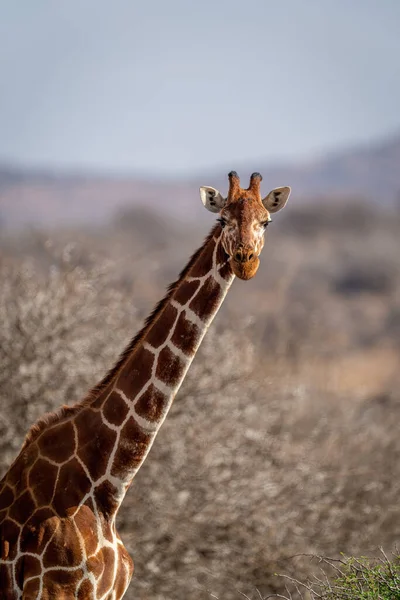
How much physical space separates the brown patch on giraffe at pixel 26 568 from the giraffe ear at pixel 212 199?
1.92 m

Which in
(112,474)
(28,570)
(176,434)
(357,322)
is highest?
(357,322)

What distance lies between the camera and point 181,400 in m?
8.66

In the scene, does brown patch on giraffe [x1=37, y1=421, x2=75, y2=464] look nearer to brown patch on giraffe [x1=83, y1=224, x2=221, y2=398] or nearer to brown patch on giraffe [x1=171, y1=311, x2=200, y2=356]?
brown patch on giraffe [x1=83, y1=224, x2=221, y2=398]

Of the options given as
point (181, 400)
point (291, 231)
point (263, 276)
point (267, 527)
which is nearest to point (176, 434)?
point (181, 400)

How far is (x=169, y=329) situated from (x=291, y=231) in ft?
171

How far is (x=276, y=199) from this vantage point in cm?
522

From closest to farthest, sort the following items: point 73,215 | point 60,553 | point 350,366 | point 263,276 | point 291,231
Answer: point 60,553 → point 350,366 → point 263,276 → point 291,231 → point 73,215

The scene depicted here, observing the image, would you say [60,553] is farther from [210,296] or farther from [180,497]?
[180,497]

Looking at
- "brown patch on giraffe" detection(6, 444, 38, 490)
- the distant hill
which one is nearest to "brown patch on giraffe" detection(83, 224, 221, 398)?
"brown patch on giraffe" detection(6, 444, 38, 490)

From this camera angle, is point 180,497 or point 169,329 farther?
point 180,497

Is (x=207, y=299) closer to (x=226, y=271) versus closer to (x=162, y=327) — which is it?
(x=226, y=271)

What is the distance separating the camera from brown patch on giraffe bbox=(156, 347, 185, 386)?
511cm

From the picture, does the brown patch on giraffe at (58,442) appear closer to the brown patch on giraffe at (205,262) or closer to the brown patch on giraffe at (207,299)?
the brown patch on giraffe at (207,299)

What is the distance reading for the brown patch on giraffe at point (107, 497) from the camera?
5.09 m
